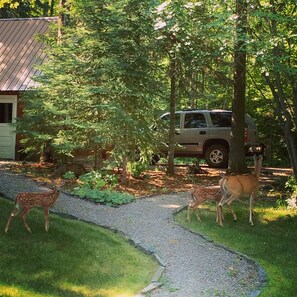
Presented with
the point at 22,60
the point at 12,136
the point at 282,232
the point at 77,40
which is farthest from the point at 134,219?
the point at 22,60

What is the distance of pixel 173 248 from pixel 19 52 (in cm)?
1505

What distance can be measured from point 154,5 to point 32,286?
20.4ft

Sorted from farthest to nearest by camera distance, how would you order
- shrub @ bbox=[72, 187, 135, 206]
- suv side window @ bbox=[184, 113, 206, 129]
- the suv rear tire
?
suv side window @ bbox=[184, 113, 206, 129] < the suv rear tire < shrub @ bbox=[72, 187, 135, 206]

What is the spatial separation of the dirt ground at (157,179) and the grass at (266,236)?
231cm

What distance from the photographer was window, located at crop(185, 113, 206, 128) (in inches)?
726

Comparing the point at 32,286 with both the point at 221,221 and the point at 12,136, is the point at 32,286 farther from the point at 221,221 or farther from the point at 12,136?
the point at 12,136

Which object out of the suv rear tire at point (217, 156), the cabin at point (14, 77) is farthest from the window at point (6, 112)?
the suv rear tire at point (217, 156)

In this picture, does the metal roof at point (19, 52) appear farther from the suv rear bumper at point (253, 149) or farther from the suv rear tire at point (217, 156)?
the suv rear bumper at point (253, 149)

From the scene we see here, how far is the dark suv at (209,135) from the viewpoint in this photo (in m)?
18.0

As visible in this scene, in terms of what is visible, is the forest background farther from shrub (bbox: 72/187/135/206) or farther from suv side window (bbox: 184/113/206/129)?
suv side window (bbox: 184/113/206/129)

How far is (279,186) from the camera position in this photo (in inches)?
539

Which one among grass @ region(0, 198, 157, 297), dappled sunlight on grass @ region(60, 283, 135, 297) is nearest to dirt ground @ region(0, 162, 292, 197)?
grass @ region(0, 198, 157, 297)

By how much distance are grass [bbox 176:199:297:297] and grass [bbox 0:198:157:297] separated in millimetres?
1823

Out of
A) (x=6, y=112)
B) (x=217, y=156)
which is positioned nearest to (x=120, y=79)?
(x=217, y=156)
